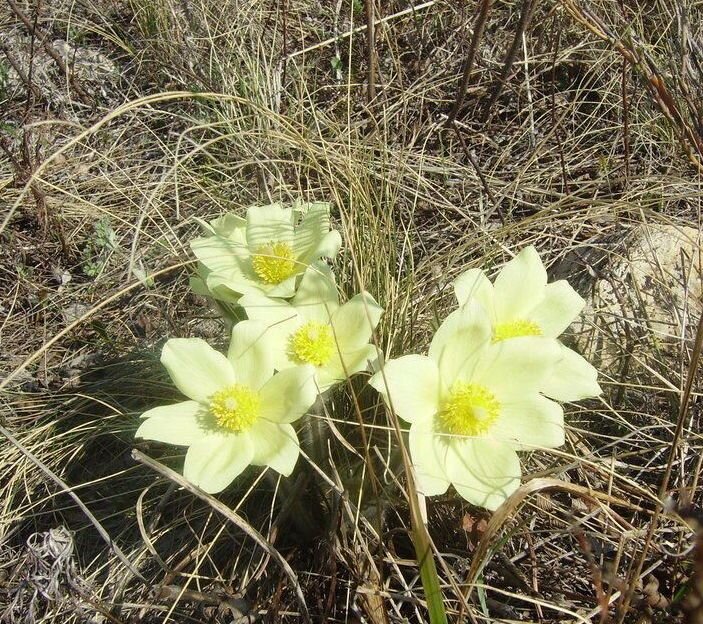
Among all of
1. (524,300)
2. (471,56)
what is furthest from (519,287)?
(471,56)

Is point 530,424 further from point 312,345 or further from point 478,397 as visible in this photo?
point 312,345

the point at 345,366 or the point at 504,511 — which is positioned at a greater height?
the point at 345,366

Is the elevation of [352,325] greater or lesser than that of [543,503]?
greater

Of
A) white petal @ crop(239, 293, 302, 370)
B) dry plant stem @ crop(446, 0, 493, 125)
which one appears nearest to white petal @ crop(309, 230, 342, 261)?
white petal @ crop(239, 293, 302, 370)

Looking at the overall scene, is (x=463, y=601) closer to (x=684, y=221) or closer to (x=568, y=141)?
(x=684, y=221)

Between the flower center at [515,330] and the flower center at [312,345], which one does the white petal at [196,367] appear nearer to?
the flower center at [312,345]

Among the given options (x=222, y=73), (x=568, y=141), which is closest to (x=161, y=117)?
(x=222, y=73)
